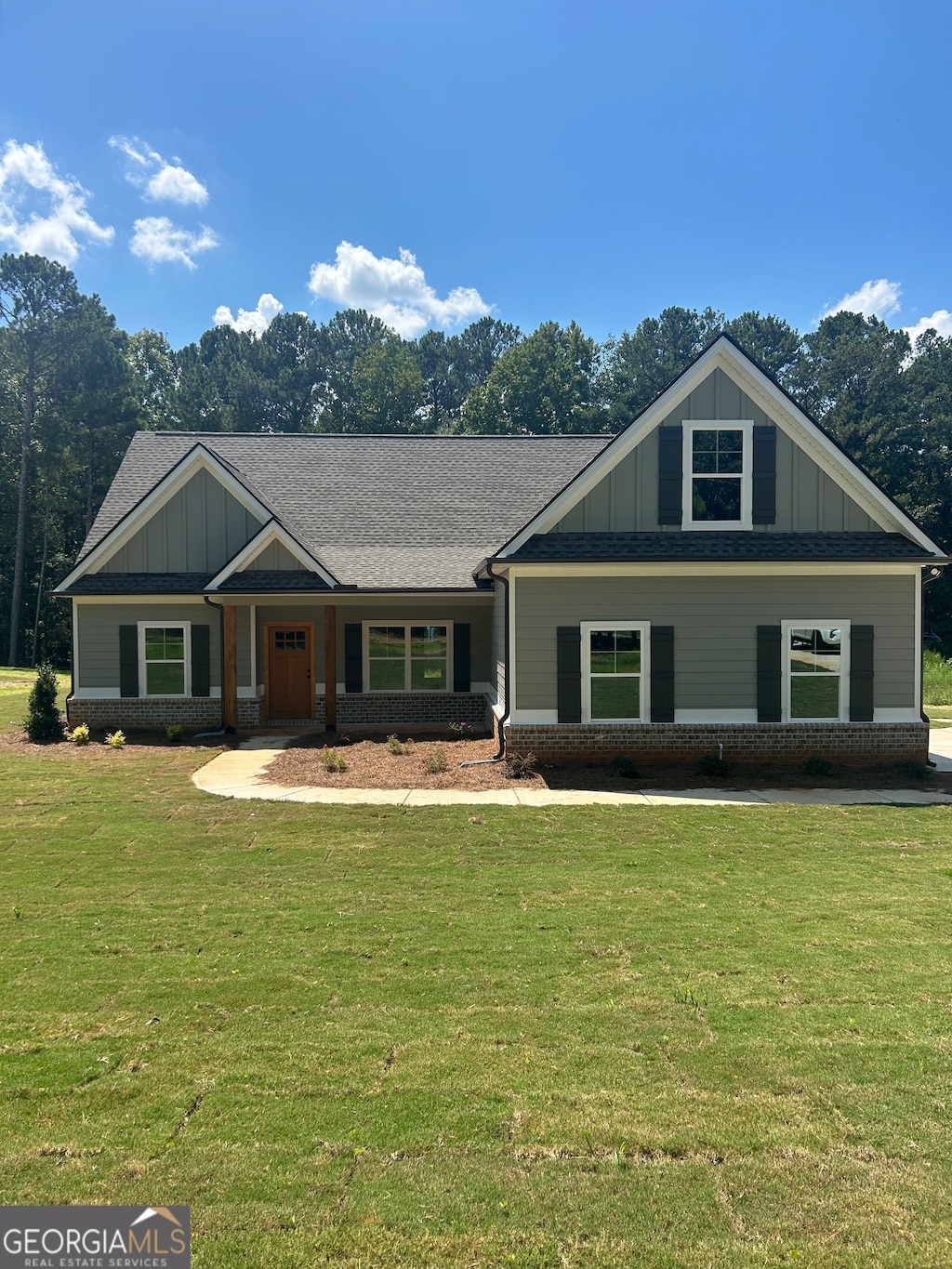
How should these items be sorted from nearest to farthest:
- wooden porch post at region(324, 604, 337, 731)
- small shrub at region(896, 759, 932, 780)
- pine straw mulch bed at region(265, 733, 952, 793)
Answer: pine straw mulch bed at region(265, 733, 952, 793) → small shrub at region(896, 759, 932, 780) → wooden porch post at region(324, 604, 337, 731)

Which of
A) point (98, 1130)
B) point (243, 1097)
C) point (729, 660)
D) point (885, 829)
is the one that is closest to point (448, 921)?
point (243, 1097)

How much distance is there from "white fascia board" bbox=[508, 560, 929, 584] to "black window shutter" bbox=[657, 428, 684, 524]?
92 cm

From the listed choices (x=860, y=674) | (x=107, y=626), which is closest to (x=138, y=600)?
(x=107, y=626)

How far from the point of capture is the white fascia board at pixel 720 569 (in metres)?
12.1

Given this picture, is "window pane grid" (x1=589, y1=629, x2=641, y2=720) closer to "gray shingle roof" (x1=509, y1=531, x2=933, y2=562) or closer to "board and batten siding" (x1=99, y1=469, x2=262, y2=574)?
"gray shingle roof" (x1=509, y1=531, x2=933, y2=562)

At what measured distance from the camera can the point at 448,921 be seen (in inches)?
237

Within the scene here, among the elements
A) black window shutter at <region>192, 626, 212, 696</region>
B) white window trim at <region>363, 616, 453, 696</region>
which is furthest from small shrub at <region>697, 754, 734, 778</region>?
black window shutter at <region>192, 626, 212, 696</region>

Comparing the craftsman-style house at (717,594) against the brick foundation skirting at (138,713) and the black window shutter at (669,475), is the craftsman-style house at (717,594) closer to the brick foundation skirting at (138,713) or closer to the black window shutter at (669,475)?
the black window shutter at (669,475)

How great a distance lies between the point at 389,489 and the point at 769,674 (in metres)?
11.1

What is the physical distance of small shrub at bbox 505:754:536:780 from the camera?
459 inches

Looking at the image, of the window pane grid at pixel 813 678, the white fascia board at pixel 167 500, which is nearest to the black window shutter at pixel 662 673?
the window pane grid at pixel 813 678

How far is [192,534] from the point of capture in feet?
53.6

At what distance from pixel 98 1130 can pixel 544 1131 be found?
7.02 ft

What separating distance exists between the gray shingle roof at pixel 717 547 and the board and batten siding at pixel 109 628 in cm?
796
